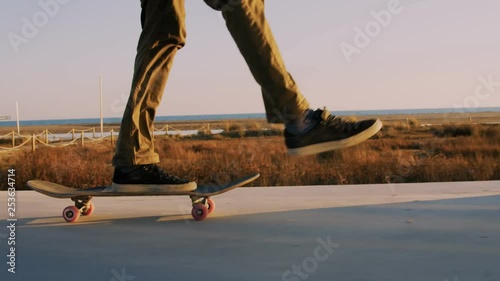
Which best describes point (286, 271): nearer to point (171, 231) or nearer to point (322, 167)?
point (171, 231)

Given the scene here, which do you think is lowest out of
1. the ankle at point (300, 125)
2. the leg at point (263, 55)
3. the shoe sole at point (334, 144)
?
the shoe sole at point (334, 144)

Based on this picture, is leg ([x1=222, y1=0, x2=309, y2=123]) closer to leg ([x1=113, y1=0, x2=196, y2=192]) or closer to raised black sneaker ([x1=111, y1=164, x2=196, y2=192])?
leg ([x1=113, y1=0, x2=196, y2=192])

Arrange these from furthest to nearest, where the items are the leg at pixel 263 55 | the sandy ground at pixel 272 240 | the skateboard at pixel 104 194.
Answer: the skateboard at pixel 104 194 → the leg at pixel 263 55 → the sandy ground at pixel 272 240

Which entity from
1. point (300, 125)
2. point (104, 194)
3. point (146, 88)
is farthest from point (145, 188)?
point (300, 125)

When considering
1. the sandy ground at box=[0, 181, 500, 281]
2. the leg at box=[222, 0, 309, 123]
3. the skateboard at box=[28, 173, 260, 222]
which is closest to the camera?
the sandy ground at box=[0, 181, 500, 281]

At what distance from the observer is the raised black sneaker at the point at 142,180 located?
165cm

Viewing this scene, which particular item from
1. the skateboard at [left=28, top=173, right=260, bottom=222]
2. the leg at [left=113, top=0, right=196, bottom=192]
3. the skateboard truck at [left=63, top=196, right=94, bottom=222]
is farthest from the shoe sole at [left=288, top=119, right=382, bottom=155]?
the skateboard truck at [left=63, top=196, right=94, bottom=222]

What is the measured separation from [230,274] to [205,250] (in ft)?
0.66

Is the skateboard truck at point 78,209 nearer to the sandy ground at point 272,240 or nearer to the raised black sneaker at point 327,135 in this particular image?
the sandy ground at point 272,240

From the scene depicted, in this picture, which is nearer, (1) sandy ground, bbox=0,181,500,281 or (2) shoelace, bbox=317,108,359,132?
(1) sandy ground, bbox=0,181,500,281

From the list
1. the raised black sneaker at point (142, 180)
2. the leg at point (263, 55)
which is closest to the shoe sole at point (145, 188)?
the raised black sneaker at point (142, 180)

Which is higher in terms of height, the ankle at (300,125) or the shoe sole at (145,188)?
the ankle at (300,125)

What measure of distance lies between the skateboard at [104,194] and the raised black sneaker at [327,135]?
29 cm

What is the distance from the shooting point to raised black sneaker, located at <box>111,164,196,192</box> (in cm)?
165
